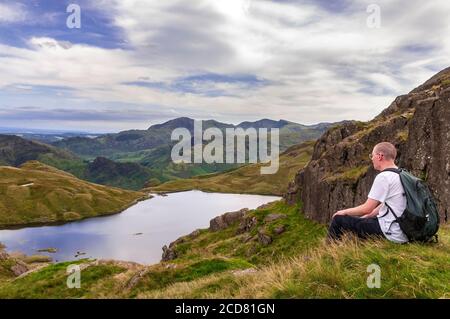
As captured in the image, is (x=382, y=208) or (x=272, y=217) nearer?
(x=382, y=208)

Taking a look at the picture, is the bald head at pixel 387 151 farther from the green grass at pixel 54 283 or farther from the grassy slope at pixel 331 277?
the green grass at pixel 54 283

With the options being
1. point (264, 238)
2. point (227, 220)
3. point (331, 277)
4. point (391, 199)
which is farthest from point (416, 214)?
point (227, 220)

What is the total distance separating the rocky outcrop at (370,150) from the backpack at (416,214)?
2710 centimetres

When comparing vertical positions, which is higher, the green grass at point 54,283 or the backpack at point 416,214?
the backpack at point 416,214

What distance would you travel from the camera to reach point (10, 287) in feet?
83.6

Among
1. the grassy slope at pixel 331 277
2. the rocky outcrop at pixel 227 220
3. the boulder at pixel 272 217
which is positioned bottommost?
the rocky outcrop at pixel 227 220

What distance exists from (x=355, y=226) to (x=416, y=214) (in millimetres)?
1995

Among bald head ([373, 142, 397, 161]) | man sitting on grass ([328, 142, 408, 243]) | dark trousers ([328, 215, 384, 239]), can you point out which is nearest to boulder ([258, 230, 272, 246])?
dark trousers ([328, 215, 384, 239])

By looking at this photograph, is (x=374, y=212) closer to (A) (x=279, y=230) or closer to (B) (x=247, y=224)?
(A) (x=279, y=230)

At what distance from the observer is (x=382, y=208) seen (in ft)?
40.8

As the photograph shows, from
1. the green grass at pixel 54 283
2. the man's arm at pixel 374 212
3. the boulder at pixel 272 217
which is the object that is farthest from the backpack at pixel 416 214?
the boulder at pixel 272 217

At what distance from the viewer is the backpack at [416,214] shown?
11.8m
